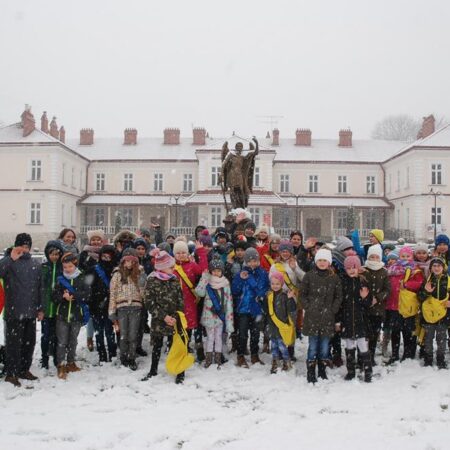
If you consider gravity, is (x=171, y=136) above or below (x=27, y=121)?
above

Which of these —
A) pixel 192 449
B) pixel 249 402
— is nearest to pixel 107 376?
pixel 249 402

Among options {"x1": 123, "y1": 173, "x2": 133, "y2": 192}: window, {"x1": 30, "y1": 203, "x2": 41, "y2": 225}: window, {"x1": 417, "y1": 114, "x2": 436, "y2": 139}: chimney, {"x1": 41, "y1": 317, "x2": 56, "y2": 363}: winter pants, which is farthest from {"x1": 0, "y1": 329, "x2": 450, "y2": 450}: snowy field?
{"x1": 123, "y1": 173, "x2": 133, "y2": 192}: window

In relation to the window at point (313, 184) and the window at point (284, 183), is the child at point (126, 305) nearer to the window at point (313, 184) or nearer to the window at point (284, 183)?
the window at point (284, 183)

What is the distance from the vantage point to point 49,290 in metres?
6.43

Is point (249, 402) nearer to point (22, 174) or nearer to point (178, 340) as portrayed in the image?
point (178, 340)

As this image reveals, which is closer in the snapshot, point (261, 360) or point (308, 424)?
point (308, 424)

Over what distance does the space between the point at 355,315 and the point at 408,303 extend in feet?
3.15

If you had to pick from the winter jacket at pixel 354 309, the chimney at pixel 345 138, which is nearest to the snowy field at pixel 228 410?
the winter jacket at pixel 354 309

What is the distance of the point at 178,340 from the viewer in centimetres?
616

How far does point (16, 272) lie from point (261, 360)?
338cm

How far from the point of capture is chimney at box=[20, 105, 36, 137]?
120 ft

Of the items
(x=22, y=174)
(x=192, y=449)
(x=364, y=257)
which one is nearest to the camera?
(x=192, y=449)

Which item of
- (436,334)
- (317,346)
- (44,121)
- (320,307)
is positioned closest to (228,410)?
(317,346)

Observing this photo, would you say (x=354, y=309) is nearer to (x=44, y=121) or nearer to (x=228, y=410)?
(x=228, y=410)
